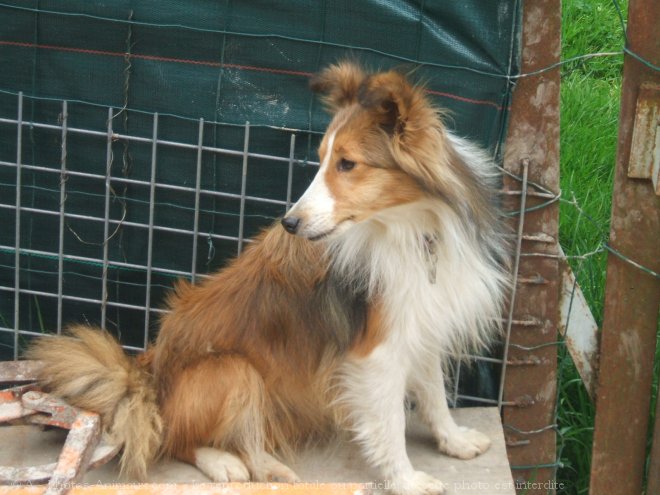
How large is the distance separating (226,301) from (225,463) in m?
0.54

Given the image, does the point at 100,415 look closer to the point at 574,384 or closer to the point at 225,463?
the point at 225,463

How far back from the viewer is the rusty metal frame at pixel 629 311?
291 cm

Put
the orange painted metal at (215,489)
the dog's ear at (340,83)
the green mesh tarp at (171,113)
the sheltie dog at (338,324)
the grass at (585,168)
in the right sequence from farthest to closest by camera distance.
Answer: the grass at (585,168)
the green mesh tarp at (171,113)
the dog's ear at (340,83)
the sheltie dog at (338,324)
the orange painted metal at (215,489)

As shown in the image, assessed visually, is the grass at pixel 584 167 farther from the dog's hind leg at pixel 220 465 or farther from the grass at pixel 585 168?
the dog's hind leg at pixel 220 465

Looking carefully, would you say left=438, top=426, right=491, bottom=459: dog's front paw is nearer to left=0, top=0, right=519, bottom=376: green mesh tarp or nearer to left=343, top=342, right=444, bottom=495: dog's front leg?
left=343, top=342, right=444, bottom=495: dog's front leg

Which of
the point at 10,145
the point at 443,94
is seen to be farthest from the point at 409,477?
the point at 10,145

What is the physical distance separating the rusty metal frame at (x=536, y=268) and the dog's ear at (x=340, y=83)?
0.74 m

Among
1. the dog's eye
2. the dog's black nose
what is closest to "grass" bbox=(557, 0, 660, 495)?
the dog's eye

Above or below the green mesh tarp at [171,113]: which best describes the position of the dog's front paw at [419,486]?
below

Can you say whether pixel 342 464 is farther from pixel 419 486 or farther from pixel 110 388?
pixel 110 388

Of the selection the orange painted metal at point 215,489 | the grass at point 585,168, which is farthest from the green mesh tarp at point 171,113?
the orange painted metal at point 215,489

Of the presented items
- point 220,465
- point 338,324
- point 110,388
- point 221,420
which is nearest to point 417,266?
point 338,324

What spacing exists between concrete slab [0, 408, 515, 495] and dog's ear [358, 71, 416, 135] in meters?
1.17

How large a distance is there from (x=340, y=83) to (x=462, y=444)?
1338 millimetres
